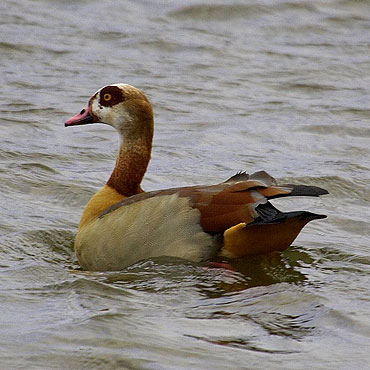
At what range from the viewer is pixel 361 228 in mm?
8156

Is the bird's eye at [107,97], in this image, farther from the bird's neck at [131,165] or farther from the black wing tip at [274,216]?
the black wing tip at [274,216]

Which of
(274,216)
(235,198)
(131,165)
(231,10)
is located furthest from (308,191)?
(231,10)

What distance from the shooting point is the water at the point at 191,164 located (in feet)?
18.1

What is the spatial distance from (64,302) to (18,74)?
7.36 m

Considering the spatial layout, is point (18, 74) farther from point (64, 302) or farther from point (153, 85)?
point (64, 302)

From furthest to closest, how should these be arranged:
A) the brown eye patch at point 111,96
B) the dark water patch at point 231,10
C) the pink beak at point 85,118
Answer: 1. the dark water patch at point 231,10
2. the pink beak at point 85,118
3. the brown eye patch at point 111,96

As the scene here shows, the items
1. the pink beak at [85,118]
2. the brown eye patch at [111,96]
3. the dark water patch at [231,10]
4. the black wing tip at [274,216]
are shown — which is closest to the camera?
the black wing tip at [274,216]

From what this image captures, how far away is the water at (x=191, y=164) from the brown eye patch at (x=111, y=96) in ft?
3.56

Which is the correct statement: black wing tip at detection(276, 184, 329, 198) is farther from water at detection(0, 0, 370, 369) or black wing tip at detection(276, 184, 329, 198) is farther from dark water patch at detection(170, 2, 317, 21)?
dark water patch at detection(170, 2, 317, 21)

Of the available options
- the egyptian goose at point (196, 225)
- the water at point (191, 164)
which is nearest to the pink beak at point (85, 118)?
the water at point (191, 164)

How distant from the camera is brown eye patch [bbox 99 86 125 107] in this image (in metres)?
7.62

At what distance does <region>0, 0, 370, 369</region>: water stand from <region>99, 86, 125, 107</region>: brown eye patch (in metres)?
1.08

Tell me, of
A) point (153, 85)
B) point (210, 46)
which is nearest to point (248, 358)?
point (153, 85)

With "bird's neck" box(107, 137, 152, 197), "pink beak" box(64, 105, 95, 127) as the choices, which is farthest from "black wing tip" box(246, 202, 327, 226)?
"pink beak" box(64, 105, 95, 127)
